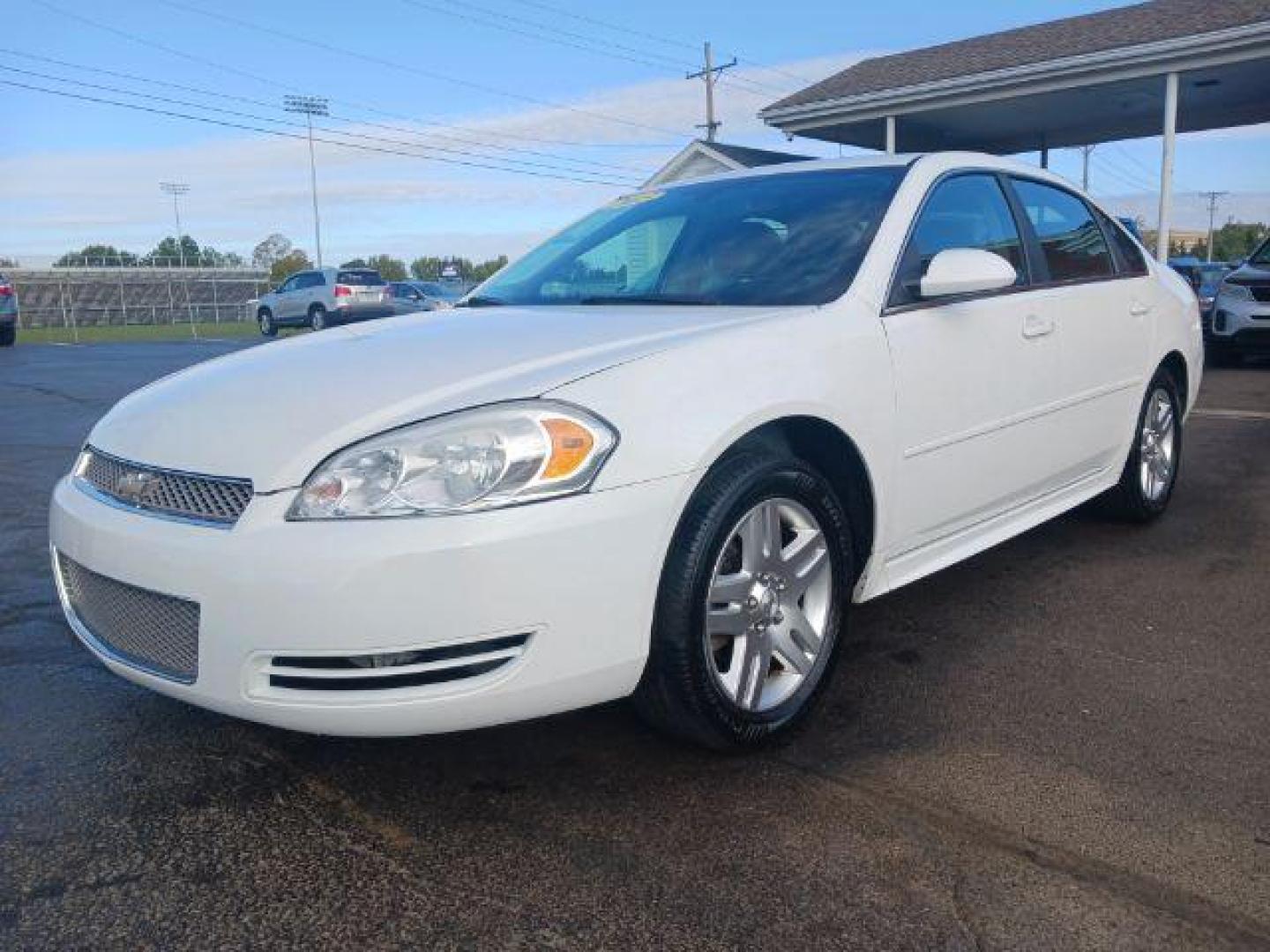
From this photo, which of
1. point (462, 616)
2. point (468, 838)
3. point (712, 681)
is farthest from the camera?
point (712, 681)

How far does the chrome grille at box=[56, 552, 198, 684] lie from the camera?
2254 mm

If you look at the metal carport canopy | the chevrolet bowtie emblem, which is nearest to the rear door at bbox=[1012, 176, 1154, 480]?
the chevrolet bowtie emblem

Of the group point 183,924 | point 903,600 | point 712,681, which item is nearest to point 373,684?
point 183,924

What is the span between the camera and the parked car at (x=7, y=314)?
20.0 metres

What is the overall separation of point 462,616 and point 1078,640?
2.19 meters

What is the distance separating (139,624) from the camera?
2359 mm

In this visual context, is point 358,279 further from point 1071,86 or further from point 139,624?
point 139,624

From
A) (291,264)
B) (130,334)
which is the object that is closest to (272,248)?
(291,264)

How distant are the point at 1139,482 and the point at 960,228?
1.81m

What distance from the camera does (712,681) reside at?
2.45 metres

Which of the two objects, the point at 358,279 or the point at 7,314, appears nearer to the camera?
the point at 7,314

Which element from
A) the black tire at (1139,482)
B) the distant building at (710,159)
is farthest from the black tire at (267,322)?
the black tire at (1139,482)

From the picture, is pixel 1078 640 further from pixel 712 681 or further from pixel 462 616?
pixel 462 616

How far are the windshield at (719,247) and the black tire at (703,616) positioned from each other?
61cm
